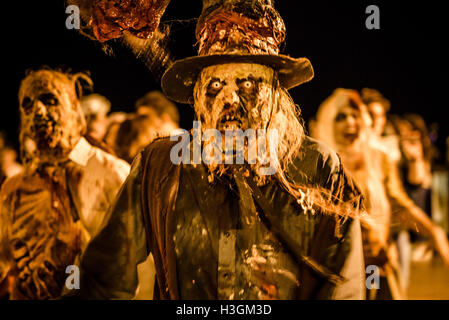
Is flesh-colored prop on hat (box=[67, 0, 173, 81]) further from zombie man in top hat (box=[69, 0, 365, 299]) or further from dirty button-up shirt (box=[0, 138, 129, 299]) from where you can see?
dirty button-up shirt (box=[0, 138, 129, 299])

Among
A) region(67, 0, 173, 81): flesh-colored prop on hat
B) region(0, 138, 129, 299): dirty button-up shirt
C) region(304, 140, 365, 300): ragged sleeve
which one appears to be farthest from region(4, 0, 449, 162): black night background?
region(0, 138, 129, 299): dirty button-up shirt

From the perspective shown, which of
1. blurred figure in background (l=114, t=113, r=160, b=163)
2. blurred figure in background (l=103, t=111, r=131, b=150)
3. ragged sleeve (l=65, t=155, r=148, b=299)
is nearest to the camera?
ragged sleeve (l=65, t=155, r=148, b=299)

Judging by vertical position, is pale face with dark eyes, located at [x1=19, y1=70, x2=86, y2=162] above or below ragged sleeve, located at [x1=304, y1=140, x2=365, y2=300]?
above

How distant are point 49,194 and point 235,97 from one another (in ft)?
5.15

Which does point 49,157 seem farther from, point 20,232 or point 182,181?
point 182,181

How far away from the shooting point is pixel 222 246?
236 centimetres

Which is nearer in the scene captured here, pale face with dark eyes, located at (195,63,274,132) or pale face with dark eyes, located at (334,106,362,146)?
pale face with dark eyes, located at (195,63,274,132)

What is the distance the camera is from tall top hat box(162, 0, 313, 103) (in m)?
2.38

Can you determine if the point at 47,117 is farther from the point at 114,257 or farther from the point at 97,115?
the point at 97,115

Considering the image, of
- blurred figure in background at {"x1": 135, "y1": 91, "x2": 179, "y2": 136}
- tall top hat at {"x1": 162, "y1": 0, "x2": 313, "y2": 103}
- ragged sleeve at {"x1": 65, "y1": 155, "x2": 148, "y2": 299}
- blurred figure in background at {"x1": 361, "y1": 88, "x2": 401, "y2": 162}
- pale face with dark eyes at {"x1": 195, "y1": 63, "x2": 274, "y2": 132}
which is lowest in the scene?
ragged sleeve at {"x1": 65, "y1": 155, "x2": 148, "y2": 299}

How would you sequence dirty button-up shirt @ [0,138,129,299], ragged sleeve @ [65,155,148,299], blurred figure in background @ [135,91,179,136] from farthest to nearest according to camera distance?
blurred figure in background @ [135,91,179,136] < dirty button-up shirt @ [0,138,129,299] < ragged sleeve @ [65,155,148,299]

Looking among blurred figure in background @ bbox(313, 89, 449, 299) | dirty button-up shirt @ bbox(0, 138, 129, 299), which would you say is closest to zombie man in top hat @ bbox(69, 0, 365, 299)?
dirty button-up shirt @ bbox(0, 138, 129, 299)

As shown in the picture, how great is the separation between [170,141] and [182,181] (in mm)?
229

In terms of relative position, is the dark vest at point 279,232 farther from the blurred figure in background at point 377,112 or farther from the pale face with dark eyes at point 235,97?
the blurred figure in background at point 377,112
